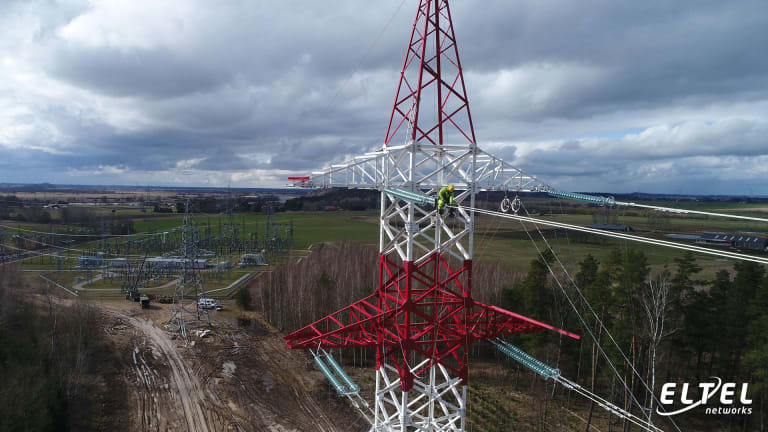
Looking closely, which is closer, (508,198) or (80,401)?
(508,198)

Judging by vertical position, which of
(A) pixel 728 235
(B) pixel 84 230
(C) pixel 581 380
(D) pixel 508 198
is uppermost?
(D) pixel 508 198

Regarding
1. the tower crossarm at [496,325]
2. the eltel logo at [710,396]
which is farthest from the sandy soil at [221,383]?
the eltel logo at [710,396]

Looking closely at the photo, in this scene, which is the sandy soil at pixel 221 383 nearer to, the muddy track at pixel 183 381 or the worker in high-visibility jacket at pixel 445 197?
the muddy track at pixel 183 381

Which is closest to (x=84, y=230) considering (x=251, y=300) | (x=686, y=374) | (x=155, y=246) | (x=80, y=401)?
(x=155, y=246)

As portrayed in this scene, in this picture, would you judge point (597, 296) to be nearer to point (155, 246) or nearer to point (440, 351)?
point (440, 351)

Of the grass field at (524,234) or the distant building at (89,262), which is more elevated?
the grass field at (524,234)

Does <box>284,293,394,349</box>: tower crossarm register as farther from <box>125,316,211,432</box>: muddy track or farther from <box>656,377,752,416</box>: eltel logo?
<box>125,316,211,432</box>: muddy track

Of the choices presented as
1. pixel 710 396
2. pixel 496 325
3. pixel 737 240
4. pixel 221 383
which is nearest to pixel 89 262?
pixel 221 383

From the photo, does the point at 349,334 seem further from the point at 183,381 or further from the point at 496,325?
the point at 183,381

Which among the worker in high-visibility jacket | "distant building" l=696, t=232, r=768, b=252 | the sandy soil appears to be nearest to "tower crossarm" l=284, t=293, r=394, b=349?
the worker in high-visibility jacket

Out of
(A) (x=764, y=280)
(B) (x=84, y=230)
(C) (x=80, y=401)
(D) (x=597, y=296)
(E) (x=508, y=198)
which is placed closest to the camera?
(E) (x=508, y=198)

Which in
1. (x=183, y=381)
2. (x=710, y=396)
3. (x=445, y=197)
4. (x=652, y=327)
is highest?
(x=445, y=197)
